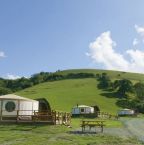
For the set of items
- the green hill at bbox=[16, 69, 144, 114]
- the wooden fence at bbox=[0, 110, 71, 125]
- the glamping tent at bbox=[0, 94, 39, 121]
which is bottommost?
the wooden fence at bbox=[0, 110, 71, 125]

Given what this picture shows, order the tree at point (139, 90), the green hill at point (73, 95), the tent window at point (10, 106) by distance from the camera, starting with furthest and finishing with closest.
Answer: the tree at point (139, 90) < the green hill at point (73, 95) < the tent window at point (10, 106)

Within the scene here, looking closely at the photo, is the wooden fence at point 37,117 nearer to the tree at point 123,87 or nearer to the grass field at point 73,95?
the grass field at point 73,95

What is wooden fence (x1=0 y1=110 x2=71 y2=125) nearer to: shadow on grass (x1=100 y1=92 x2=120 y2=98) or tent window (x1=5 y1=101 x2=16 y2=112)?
tent window (x1=5 y1=101 x2=16 y2=112)

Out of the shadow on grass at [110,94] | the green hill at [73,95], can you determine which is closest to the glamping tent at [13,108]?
the green hill at [73,95]

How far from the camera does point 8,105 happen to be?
4866 centimetres

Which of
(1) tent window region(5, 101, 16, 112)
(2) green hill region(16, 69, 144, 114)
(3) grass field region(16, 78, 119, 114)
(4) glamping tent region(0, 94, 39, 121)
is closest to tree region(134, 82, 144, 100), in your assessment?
(2) green hill region(16, 69, 144, 114)

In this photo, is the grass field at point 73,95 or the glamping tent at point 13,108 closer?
the glamping tent at point 13,108

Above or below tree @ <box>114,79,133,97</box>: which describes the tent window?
below

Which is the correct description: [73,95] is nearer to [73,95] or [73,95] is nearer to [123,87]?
[73,95]

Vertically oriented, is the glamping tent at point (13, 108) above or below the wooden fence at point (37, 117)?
above

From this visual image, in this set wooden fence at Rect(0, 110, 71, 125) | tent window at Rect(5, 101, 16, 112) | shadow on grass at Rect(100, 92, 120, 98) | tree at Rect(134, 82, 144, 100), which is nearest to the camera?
wooden fence at Rect(0, 110, 71, 125)

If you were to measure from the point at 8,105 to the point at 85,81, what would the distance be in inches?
5545

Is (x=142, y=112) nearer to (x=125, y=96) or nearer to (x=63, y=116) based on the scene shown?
(x=125, y=96)

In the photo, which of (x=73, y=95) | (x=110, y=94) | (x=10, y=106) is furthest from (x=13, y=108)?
(x=110, y=94)
